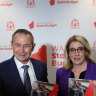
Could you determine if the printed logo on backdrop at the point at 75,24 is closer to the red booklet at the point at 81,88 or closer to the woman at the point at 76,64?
the woman at the point at 76,64

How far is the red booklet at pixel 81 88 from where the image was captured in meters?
1.51

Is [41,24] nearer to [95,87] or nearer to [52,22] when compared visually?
[52,22]

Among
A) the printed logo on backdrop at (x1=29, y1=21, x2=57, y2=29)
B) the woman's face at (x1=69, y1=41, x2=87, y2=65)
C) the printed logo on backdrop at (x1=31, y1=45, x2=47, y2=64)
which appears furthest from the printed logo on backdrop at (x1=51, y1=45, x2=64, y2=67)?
the woman's face at (x1=69, y1=41, x2=87, y2=65)

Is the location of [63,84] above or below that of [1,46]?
below

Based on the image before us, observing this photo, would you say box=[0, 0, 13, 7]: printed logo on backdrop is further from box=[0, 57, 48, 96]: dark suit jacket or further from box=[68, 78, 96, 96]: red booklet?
box=[68, 78, 96, 96]: red booklet

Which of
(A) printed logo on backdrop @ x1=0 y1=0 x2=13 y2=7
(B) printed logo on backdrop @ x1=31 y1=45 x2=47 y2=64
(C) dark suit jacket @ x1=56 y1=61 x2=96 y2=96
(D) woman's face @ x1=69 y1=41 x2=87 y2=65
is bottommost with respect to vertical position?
(C) dark suit jacket @ x1=56 y1=61 x2=96 y2=96

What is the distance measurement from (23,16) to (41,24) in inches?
11.3

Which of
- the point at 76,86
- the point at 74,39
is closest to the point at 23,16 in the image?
the point at 74,39

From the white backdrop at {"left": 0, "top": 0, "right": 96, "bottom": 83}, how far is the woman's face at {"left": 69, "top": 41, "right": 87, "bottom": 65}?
1.02 meters

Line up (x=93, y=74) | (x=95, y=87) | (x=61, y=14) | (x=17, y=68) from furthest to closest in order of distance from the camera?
(x=61, y=14), (x=93, y=74), (x=17, y=68), (x=95, y=87)

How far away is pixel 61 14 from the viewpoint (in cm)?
294

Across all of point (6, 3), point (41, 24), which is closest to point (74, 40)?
point (41, 24)

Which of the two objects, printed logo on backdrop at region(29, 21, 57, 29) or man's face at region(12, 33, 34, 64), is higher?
printed logo on backdrop at region(29, 21, 57, 29)

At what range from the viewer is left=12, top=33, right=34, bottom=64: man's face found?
5.24ft
